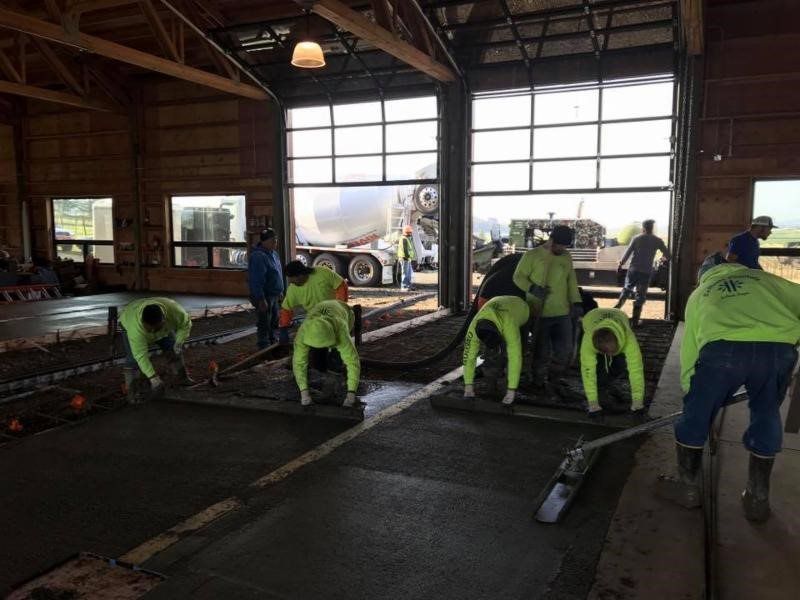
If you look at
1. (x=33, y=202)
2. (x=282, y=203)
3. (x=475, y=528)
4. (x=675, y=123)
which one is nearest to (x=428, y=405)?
(x=475, y=528)

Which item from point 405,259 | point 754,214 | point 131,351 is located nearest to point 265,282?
point 131,351

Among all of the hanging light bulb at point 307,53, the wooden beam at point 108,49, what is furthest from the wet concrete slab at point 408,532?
the wooden beam at point 108,49

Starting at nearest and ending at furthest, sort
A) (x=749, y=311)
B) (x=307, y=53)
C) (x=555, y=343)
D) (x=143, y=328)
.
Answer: (x=749, y=311), (x=143, y=328), (x=555, y=343), (x=307, y=53)

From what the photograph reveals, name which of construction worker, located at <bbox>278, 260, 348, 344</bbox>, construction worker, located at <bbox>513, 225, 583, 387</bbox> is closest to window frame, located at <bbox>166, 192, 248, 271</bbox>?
construction worker, located at <bbox>278, 260, 348, 344</bbox>

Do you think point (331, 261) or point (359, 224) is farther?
point (331, 261)

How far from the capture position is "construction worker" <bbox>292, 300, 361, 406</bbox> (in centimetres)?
505

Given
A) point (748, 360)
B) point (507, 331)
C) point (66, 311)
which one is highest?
point (748, 360)

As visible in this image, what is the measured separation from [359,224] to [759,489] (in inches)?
599

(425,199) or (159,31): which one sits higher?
(159,31)

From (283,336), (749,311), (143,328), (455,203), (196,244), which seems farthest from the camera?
(196,244)

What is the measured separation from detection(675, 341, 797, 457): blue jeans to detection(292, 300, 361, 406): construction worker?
2648 millimetres

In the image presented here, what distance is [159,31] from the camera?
10359 millimetres

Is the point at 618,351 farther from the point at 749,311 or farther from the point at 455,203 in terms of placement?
the point at 455,203

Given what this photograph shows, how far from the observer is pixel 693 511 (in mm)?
3447
